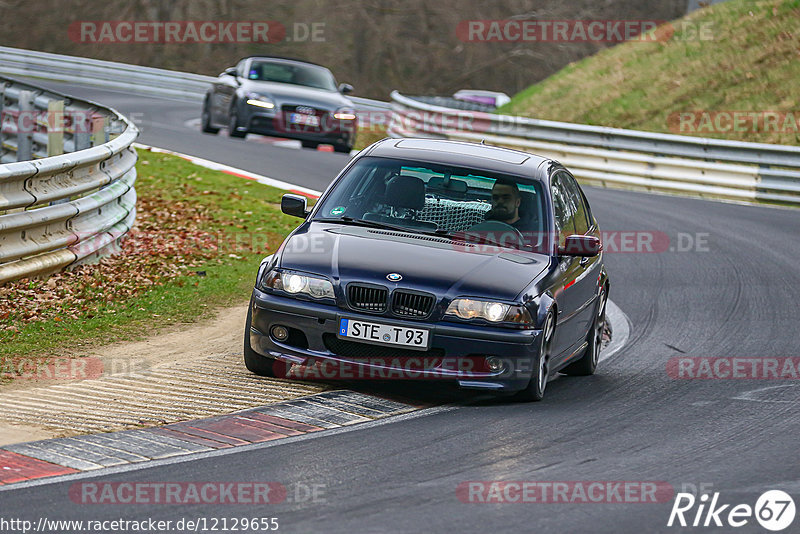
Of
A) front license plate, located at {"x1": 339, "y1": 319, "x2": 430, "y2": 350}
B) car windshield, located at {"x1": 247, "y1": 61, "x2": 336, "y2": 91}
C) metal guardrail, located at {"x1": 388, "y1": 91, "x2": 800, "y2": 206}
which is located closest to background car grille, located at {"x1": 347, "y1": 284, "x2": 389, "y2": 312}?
front license plate, located at {"x1": 339, "y1": 319, "x2": 430, "y2": 350}

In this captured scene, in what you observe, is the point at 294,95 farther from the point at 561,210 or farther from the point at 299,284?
the point at 299,284

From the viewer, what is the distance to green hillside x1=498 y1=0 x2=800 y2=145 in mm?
27141

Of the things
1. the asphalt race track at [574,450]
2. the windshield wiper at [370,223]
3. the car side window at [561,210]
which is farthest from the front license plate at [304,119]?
the windshield wiper at [370,223]

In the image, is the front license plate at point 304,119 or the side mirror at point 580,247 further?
the front license plate at point 304,119

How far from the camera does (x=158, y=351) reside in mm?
9117

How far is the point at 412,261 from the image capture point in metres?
7.90

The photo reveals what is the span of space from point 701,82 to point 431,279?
22.6m

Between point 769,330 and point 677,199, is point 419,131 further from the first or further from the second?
point 769,330

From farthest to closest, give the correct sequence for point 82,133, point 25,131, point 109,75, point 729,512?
point 109,75
point 25,131
point 82,133
point 729,512

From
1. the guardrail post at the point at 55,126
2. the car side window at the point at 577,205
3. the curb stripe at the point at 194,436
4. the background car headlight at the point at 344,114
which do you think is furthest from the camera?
the background car headlight at the point at 344,114

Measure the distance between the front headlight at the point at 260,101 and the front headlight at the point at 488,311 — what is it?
1441 cm

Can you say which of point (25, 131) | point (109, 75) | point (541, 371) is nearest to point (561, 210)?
point (541, 371)

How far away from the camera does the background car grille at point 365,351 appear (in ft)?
25.1

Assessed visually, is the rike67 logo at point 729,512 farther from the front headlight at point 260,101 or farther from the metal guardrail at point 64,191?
the front headlight at point 260,101
